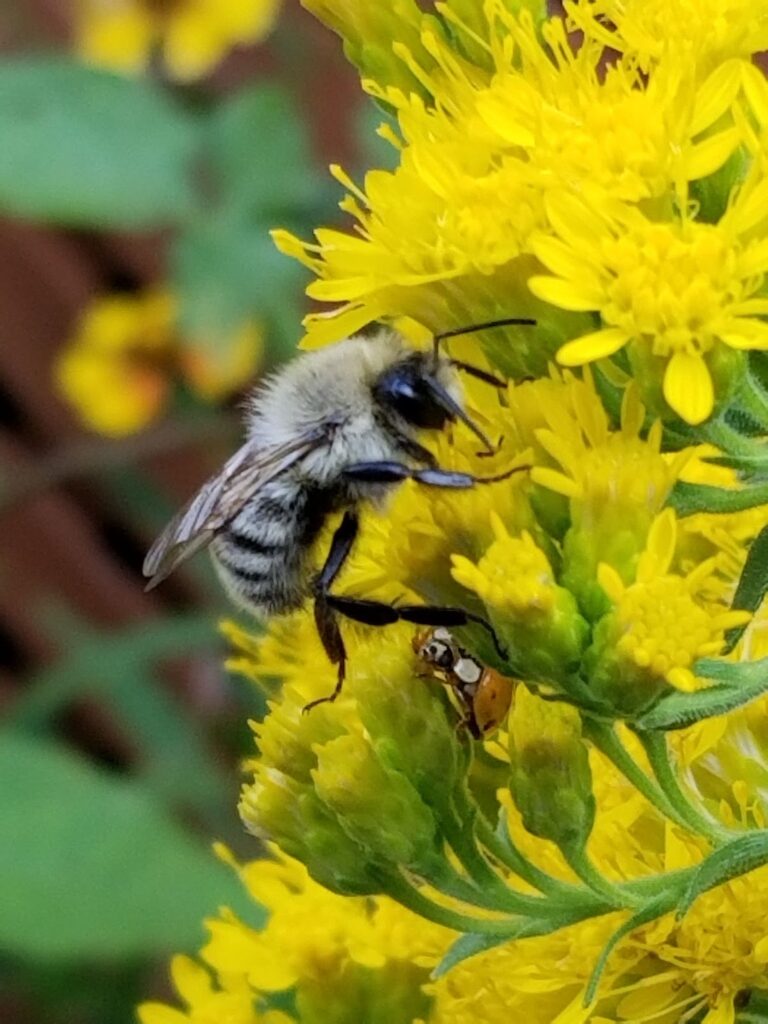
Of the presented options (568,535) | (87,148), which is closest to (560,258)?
(568,535)

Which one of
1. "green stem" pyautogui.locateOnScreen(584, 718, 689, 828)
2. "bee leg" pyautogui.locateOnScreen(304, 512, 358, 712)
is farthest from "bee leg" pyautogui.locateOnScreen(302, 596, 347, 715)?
"green stem" pyautogui.locateOnScreen(584, 718, 689, 828)

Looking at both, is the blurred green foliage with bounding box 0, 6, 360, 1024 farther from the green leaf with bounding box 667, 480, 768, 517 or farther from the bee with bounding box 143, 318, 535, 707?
the green leaf with bounding box 667, 480, 768, 517

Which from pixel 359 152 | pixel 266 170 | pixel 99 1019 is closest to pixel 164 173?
pixel 266 170

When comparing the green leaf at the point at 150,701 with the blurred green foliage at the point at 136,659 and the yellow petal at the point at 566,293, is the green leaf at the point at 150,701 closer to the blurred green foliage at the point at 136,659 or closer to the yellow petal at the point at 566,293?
the blurred green foliage at the point at 136,659

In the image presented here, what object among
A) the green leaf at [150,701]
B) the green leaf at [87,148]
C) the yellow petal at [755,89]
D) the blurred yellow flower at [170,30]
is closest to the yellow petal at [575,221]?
the yellow petal at [755,89]

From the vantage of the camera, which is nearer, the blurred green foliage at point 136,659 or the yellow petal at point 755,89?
the yellow petal at point 755,89

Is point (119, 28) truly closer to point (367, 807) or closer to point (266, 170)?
point (266, 170)

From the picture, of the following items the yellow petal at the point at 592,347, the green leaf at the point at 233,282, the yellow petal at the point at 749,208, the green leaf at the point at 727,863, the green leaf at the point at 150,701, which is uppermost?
the green leaf at the point at 233,282
